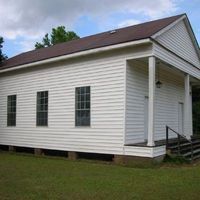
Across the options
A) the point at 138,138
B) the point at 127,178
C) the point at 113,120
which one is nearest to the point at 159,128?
the point at 138,138

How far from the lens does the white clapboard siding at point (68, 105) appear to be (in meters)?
13.5

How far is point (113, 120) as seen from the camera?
13.5 m

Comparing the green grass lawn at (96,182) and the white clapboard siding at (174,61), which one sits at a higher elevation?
the white clapboard siding at (174,61)

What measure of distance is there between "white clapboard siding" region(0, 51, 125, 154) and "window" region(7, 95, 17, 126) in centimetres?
27

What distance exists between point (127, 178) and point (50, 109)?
7230 mm

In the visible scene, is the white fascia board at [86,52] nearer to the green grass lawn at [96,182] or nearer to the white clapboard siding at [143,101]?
the white clapboard siding at [143,101]

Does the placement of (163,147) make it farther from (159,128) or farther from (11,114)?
(11,114)

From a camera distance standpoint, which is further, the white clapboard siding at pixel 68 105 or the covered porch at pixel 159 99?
the white clapboard siding at pixel 68 105

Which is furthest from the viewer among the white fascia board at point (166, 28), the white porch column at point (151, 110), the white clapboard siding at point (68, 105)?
the white clapboard siding at point (68, 105)

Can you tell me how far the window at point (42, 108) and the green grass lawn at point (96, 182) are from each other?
13.9ft

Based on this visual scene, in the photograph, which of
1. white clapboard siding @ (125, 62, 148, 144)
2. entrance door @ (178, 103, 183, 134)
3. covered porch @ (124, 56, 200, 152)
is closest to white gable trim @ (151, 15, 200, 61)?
covered porch @ (124, 56, 200, 152)

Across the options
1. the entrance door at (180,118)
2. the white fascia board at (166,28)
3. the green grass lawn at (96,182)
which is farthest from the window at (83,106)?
the entrance door at (180,118)

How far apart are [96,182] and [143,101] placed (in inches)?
252

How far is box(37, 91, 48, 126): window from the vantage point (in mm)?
16439
